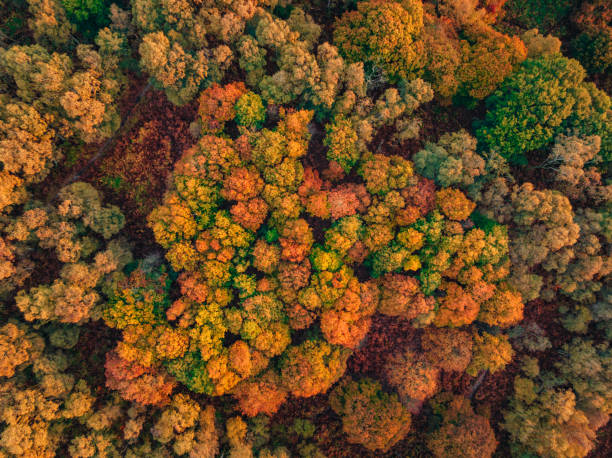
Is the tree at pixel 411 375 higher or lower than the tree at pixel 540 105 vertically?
lower

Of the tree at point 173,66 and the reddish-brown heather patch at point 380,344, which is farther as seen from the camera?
the reddish-brown heather patch at point 380,344

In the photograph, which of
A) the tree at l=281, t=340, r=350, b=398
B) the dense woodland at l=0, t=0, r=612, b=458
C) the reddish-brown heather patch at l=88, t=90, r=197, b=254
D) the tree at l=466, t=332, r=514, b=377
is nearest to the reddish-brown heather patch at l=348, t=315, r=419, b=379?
the dense woodland at l=0, t=0, r=612, b=458

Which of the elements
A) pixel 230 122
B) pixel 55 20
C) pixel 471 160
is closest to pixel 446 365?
pixel 471 160

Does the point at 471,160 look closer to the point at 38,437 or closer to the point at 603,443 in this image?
the point at 603,443

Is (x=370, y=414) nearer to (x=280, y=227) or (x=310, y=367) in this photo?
(x=310, y=367)

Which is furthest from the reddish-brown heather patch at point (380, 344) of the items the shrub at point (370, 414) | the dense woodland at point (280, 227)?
the shrub at point (370, 414)

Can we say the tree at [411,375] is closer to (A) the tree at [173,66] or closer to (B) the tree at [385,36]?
(B) the tree at [385,36]

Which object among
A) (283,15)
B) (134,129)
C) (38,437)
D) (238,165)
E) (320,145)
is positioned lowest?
(38,437)

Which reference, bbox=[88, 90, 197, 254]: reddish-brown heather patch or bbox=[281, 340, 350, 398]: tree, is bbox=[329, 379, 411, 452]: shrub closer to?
bbox=[281, 340, 350, 398]: tree
